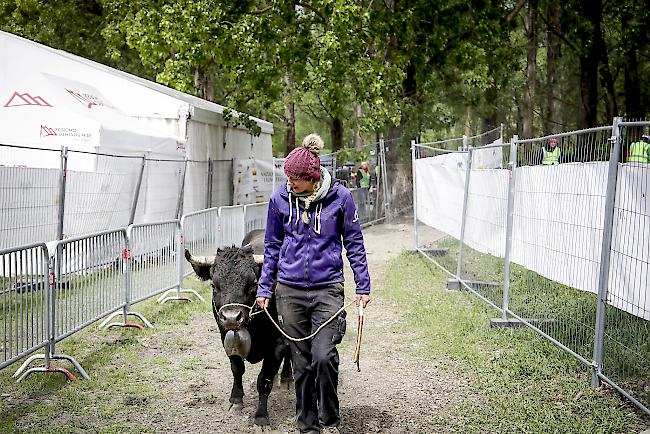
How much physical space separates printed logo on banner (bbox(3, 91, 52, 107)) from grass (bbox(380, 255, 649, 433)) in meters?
8.29

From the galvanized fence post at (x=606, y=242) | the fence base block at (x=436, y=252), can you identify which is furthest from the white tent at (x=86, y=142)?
the galvanized fence post at (x=606, y=242)

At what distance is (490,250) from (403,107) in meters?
14.8

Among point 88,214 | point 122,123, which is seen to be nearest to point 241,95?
point 122,123

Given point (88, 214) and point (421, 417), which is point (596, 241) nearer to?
point (421, 417)

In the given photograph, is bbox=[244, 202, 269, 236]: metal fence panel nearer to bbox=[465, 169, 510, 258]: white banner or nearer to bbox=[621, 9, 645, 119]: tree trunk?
bbox=[465, 169, 510, 258]: white banner

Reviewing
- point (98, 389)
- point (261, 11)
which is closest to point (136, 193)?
point (98, 389)

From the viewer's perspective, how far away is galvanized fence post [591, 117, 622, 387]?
686cm

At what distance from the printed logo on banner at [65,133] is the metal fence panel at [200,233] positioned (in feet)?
9.33

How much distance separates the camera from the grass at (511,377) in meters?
6.41

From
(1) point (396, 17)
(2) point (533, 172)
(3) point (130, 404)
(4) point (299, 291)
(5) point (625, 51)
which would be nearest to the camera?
(4) point (299, 291)

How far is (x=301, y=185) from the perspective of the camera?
602 centimetres

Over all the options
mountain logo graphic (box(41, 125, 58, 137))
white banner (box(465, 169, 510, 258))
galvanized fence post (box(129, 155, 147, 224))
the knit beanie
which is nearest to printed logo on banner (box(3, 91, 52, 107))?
mountain logo graphic (box(41, 125, 58, 137))

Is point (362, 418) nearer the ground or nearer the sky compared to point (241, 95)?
nearer the ground

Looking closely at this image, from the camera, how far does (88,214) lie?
12898mm
